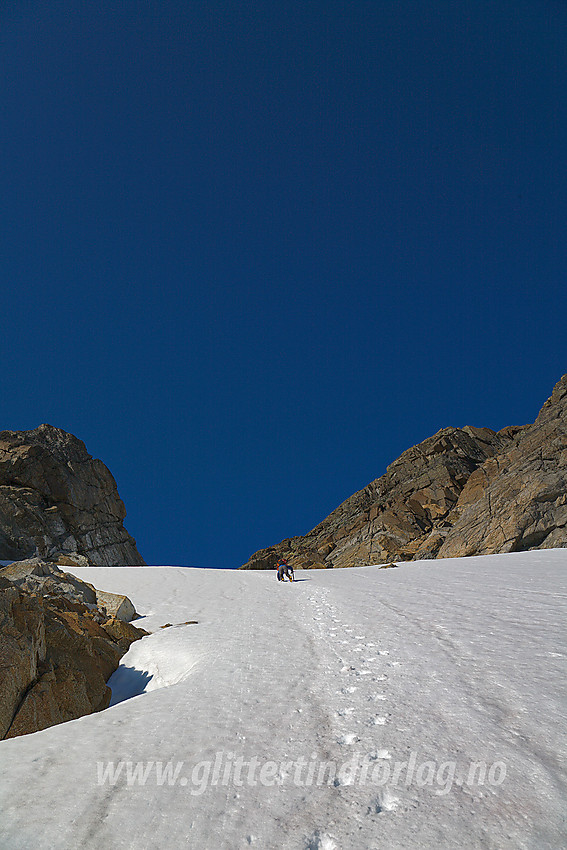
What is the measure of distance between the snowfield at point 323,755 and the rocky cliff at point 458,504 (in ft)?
80.3

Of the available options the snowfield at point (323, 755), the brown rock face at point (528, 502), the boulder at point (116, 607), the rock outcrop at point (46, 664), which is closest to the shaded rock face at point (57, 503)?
the boulder at point (116, 607)

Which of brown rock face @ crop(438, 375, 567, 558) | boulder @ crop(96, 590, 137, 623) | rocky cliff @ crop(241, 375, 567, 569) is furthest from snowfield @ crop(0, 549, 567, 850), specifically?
rocky cliff @ crop(241, 375, 567, 569)

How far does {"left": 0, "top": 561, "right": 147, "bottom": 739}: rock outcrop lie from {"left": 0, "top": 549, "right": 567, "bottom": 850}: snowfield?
2.27ft

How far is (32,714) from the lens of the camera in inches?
201

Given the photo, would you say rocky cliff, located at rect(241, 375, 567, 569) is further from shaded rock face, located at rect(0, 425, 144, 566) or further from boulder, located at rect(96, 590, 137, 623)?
boulder, located at rect(96, 590, 137, 623)

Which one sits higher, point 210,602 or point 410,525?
point 410,525

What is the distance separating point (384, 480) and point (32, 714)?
5795 cm

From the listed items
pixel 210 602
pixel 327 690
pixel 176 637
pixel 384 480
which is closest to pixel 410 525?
pixel 384 480

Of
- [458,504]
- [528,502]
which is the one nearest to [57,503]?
[458,504]

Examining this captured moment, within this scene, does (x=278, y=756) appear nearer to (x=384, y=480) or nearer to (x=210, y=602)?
(x=210, y=602)

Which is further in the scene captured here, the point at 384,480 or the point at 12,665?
the point at 384,480

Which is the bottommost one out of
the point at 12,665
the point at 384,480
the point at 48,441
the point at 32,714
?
the point at 32,714

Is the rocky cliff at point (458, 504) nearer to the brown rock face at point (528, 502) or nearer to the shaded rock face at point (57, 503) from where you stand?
the brown rock face at point (528, 502)

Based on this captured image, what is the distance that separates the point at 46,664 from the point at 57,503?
146 ft
